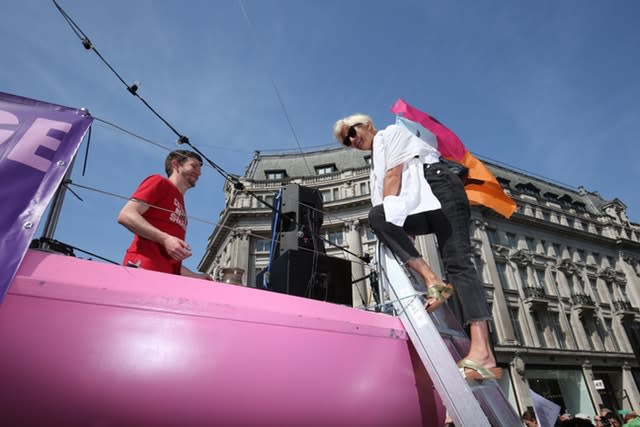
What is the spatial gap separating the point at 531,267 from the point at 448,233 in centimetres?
2813

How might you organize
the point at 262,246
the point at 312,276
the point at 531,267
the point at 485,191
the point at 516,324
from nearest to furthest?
the point at 485,191
the point at 312,276
the point at 516,324
the point at 262,246
the point at 531,267

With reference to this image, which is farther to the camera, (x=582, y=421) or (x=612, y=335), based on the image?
(x=612, y=335)

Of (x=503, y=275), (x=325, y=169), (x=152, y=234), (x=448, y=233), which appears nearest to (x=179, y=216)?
(x=152, y=234)

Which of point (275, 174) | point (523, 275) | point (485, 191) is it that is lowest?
point (485, 191)

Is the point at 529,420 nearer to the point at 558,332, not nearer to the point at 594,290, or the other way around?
the point at 558,332

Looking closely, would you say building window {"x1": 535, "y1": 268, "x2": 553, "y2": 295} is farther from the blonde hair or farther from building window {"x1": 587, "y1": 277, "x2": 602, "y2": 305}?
the blonde hair

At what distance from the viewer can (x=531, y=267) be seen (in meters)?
25.5

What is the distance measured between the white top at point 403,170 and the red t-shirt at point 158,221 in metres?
1.39

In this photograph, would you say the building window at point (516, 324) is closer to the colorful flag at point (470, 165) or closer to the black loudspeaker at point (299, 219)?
the black loudspeaker at point (299, 219)

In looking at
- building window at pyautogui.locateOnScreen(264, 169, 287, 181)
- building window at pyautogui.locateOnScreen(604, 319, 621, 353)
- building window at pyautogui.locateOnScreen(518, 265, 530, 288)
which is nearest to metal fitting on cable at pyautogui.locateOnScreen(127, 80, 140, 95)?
building window at pyautogui.locateOnScreen(264, 169, 287, 181)

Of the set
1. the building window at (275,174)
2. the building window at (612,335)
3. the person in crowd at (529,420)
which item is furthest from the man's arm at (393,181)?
the building window at (612,335)

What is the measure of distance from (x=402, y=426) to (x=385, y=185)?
4.38ft

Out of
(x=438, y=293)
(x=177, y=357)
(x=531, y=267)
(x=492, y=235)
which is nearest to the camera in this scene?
(x=177, y=357)

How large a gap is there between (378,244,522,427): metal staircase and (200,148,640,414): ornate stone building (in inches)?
618
